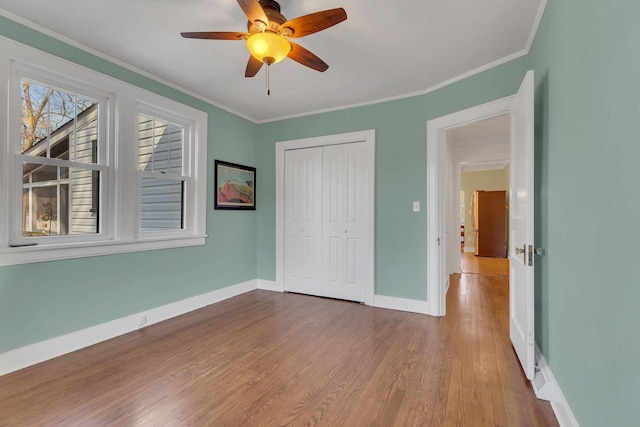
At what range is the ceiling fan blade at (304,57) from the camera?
2037 millimetres

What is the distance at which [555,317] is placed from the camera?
1.82 meters

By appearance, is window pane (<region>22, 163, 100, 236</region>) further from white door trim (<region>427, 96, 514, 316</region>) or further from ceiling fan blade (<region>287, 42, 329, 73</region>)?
white door trim (<region>427, 96, 514, 316</region>)

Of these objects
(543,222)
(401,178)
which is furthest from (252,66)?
(543,222)

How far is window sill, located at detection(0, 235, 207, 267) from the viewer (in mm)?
2137

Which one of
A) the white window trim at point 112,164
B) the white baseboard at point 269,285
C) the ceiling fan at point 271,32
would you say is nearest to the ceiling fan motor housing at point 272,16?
the ceiling fan at point 271,32

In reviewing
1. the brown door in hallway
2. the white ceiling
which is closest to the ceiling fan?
the white ceiling

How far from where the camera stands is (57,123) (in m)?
2.44

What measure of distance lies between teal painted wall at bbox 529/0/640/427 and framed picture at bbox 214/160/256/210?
3.37 meters

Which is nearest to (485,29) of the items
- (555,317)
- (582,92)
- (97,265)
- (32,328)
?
(582,92)

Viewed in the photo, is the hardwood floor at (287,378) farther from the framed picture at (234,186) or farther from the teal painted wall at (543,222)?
the framed picture at (234,186)

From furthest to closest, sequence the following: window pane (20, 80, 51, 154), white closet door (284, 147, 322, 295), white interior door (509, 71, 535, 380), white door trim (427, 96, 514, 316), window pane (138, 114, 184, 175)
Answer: white closet door (284, 147, 322, 295), white door trim (427, 96, 514, 316), window pane (138, 114, 184, 175), window pane (20, 80, 51, 154), white interior door (509, 71, 535, 380)

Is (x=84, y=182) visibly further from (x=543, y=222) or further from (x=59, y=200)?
(x=543, y=222)

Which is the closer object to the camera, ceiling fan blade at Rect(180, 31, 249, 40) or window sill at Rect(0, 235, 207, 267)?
ceiling fan blade at Rect(180, 31, 249, 40)

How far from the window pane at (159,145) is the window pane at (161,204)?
0.14m
